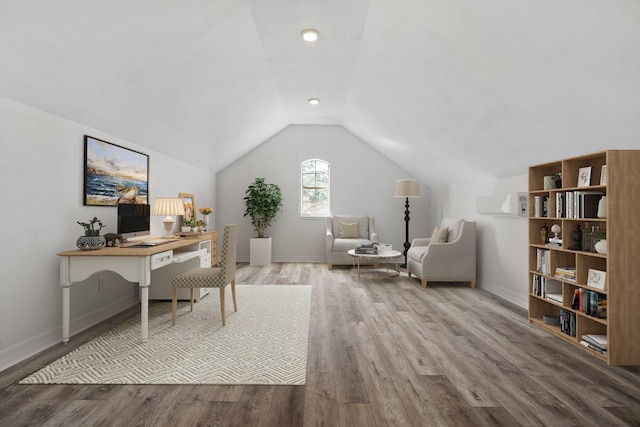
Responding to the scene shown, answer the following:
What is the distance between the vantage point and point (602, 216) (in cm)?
268

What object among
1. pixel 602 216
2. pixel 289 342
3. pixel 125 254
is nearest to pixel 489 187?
pixel 602 216

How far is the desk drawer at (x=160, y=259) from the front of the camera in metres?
2.92

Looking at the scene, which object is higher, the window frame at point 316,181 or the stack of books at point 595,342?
the window frame at point 316,181

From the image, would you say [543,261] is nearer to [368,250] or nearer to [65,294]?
[368,250]

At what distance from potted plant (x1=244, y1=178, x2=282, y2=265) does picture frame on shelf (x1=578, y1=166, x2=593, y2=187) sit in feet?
16.6

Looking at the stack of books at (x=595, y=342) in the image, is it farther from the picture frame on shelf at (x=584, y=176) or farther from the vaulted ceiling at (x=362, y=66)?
the vaulted ceiling at (x=362, y=66)

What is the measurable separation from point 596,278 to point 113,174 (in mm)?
4438

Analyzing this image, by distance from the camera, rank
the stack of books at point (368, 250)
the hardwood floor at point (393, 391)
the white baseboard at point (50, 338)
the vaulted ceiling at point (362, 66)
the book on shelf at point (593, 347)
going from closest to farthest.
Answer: the hardwood floor at point (393, 391), the vaulted ceiling at point (362, 66), the white baseboard at point (50, 338), the book on shelf at point (593, 347), the stack of books at point (368, 250)

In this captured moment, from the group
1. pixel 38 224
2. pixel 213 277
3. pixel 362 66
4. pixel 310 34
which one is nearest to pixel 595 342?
pixel 213 277

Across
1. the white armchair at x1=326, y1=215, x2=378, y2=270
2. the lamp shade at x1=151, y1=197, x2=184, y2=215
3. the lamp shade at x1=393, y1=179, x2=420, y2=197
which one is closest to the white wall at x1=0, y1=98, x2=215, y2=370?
the lamp shade at x1=151, y1=197, x2=184, y2=215

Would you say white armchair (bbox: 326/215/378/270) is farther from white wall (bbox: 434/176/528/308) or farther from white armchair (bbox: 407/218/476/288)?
white wall (bbox: 434/176/528/308)

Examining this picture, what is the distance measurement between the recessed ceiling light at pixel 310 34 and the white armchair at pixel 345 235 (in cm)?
363

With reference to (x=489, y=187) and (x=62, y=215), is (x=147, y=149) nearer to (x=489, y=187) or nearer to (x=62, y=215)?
(x=62, y=215)

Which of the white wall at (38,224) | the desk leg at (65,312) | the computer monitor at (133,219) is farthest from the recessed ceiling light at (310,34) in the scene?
the desk leg at (65,312)
